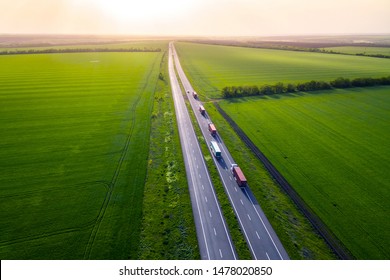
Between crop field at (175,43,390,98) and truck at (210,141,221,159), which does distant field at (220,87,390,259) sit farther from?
crop field at (175,43,390,98)

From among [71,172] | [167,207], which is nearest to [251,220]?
[167,207]

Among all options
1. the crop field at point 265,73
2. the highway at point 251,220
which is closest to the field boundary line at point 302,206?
the highway at point 251,220

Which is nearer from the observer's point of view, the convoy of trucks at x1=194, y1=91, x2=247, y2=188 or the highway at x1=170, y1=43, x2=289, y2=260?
the highway at x1=170, y1=43, x2=289, y2=260

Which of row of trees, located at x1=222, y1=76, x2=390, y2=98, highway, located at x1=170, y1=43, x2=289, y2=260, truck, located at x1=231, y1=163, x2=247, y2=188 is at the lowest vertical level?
highway, located at x1=170, y1=43, x2=289, y2=260

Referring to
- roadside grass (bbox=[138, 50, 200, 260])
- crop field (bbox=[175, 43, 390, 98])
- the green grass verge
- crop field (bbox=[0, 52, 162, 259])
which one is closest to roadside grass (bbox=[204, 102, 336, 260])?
the green grass verge

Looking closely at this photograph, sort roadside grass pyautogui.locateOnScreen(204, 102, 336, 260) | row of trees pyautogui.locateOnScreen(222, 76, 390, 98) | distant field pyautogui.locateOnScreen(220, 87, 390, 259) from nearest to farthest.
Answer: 1. roadside grass pyautogui.locateOnScreen(204, 102, 336, 260)
2. distant field pyautogui.locateOnScreen(220, 87, 390, 259)
3. row of trees pyautogui.locateOnScreen(222, 76, 390, 98)

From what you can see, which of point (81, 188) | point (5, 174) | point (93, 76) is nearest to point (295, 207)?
point (81, 188)

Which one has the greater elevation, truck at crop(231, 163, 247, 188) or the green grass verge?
truck at crop(231, 163, 247, 188)
